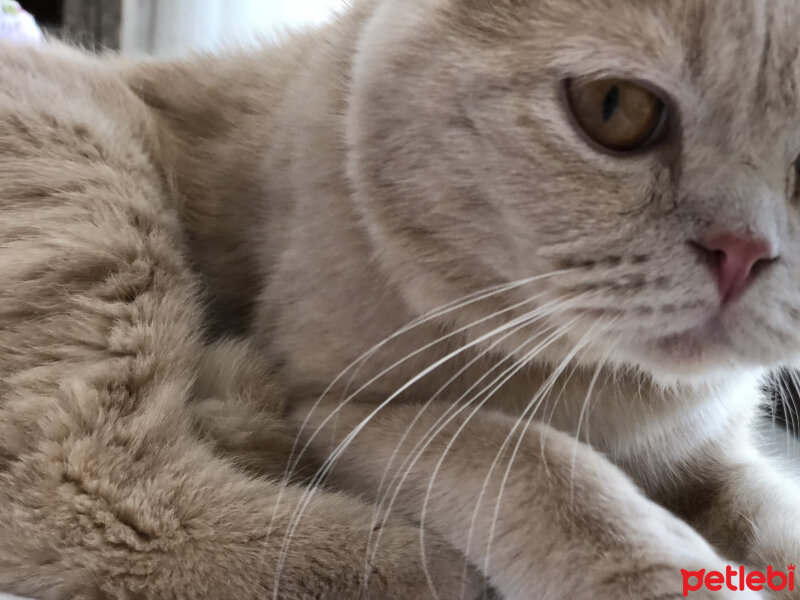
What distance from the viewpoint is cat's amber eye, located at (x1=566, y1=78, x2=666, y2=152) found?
71cm

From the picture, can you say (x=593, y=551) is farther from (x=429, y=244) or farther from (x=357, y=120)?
(x=357, y=120)

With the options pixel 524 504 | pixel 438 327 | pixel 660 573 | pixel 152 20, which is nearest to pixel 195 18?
pixel 152 20

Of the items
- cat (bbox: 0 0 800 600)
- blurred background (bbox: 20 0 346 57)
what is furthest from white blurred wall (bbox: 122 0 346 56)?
cat (bbox: 0 0 800 600)

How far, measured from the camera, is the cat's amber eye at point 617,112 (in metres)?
0.71

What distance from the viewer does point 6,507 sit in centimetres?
79

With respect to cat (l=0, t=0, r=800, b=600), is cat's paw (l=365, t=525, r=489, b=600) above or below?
below

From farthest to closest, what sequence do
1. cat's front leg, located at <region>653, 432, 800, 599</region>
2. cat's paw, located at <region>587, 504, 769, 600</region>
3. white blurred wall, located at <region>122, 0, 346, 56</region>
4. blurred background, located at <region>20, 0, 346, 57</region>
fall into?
blurred background, located at <region>20, 0, 346, 57</region> < white blurred wall, located at <region>122, 0, 346, 56</region> < cat's front leg, located at <region>653, 432, 800, 599</region> < cat's paw, located at <region>587, 504, 769, 600</region>

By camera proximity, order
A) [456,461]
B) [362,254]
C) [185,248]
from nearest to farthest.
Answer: [456,461] < [362,254] < [185,248]

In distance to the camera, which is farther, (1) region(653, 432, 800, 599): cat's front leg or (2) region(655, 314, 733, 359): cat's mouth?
(1) region(653, 432, 800, 599): cat's front leg

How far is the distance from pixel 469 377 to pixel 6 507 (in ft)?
1.66

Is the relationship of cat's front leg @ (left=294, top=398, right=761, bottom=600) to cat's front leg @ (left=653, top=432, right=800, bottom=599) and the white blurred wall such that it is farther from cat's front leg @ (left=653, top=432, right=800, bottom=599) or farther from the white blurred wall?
the white blurred wall

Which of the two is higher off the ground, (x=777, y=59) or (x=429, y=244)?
(x=777, y=59)

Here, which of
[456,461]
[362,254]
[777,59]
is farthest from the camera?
[362,254]

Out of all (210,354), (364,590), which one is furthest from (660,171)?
(210,354)
